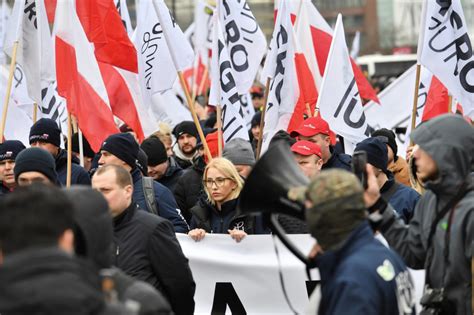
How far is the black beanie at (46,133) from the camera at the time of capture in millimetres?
9484

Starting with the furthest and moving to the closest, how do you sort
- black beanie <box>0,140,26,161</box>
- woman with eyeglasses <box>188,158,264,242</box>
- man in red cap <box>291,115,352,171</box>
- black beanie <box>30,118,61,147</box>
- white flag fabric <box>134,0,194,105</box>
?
1. white flag fabric <box>134,0,194,105</box>
2. black beanie <box>30,118,61,147</box>
3. man in red cap <box>291,115,352,171</box>
4. black beanie <box>0,140,26,161</box>
5. woman with eyeglasses <box>188,158,264,242</box>

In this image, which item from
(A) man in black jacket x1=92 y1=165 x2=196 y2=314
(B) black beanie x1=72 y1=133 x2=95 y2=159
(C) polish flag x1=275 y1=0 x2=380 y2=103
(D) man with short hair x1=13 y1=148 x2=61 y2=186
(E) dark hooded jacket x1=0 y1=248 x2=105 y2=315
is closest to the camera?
(E) dark hooded jacket x1=0 y1=248 x2=105 y2=315

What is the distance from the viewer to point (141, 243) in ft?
21.3

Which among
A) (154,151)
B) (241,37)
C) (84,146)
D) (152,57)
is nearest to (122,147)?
(154,151)

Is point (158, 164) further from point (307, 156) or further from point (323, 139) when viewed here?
point (307, 156)

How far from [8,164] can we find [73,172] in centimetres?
51

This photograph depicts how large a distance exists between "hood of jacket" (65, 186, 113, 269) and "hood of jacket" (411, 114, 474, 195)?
5.59 feet

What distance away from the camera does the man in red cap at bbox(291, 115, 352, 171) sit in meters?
9.19

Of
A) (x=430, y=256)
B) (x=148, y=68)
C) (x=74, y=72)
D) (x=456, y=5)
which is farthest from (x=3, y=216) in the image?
(x=148, y=68)

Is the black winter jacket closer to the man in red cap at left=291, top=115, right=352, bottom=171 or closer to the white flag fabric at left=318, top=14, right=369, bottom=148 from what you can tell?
the man in red cap at left=291, top=115, right=352, bottom=171

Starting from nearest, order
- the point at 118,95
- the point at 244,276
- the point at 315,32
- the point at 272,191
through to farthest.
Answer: the point at 272,191
the point at 244,276
the point at 118,95
the point at 315,32

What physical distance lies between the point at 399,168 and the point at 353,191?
508 centimetres

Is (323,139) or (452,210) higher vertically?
(452,210)

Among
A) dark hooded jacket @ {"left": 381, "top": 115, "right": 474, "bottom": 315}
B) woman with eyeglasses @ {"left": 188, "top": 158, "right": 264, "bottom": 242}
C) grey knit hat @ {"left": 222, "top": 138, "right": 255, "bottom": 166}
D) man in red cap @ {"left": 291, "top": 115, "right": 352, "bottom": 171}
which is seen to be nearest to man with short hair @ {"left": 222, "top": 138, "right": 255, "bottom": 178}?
grey knit hat @ {"left": 222, "top": 138, "right": 255, "bottom": 166}
